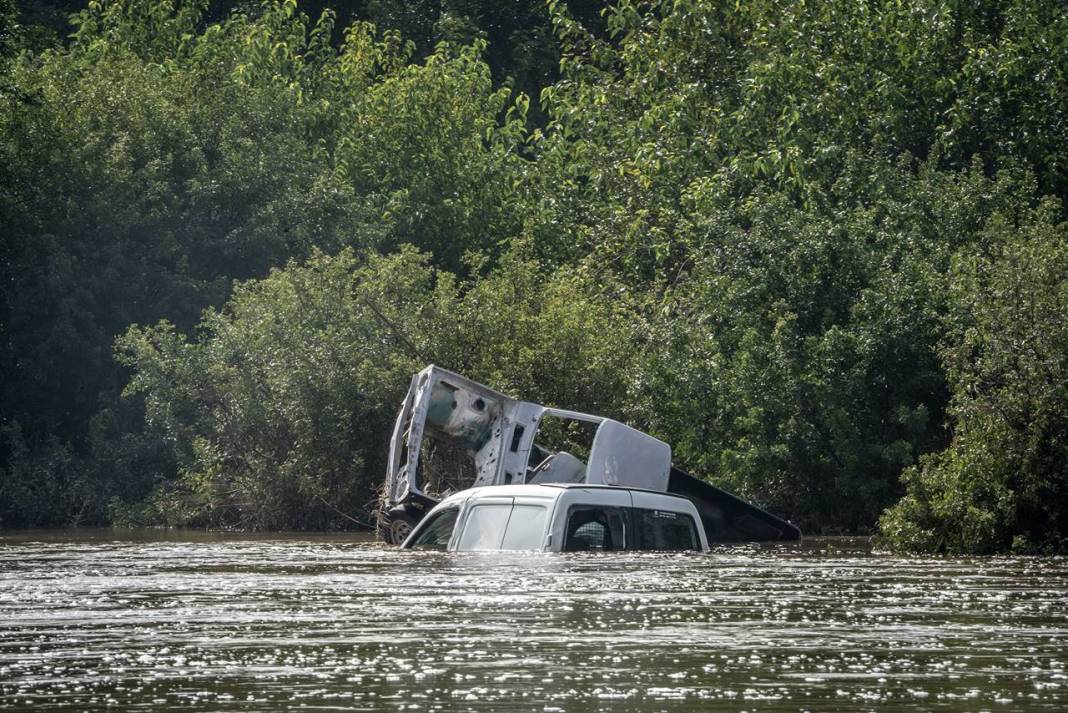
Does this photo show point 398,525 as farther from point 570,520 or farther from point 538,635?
point 538,635

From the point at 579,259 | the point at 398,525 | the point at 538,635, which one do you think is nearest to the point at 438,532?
the point at 398,525

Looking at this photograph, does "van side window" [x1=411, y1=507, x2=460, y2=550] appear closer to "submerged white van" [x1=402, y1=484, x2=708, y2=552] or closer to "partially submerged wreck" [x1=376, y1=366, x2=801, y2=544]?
"submerged white van" [x1=402, y1=484, x2=708, y2=552]

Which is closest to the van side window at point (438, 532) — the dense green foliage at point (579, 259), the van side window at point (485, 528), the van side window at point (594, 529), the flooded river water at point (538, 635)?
the van side window at point (485, 528)

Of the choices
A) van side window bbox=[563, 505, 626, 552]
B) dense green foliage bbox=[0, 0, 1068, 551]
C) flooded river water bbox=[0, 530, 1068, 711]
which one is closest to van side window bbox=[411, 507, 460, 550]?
flooded river water bbox=[0, 530, 1068, 711]

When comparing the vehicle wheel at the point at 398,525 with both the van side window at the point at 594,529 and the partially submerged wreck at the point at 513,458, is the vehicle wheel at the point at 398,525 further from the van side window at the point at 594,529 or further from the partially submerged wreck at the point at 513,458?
the van side window at the point at 594,529

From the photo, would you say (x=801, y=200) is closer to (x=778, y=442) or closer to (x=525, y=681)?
(x=778, y=442)

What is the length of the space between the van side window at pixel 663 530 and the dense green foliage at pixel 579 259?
4.53 metres

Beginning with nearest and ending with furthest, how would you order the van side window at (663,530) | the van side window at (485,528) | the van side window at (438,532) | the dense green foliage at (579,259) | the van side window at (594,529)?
the van side window at (594,529)
the van side window at (663,530)
the van side window at (485,528)
the van side window at (438,532)
the dense green foliage at (579,259)

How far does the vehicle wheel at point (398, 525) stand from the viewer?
25609 mm

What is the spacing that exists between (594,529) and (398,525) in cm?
799

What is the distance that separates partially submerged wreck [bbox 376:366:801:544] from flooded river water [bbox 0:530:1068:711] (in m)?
6.55

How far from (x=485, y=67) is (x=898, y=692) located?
1582 inches

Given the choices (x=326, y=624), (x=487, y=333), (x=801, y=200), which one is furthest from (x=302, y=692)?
(x=801, y=200)

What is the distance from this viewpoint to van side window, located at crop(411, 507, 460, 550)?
20.4 meters
